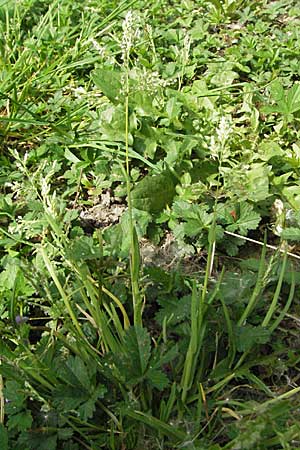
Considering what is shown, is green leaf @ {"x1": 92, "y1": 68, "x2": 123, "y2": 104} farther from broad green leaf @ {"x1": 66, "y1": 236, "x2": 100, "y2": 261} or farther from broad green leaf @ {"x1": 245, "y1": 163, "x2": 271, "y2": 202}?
broad green leaf @ {"x1": 66, "y1": 236, "x2": 100, "y2": 261}

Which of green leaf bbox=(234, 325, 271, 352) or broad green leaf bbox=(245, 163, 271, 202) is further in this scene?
broad green leaf bbox=(245, 163, 271, 202)

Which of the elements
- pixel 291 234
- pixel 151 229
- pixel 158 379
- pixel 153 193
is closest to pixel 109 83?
pixel 153 193

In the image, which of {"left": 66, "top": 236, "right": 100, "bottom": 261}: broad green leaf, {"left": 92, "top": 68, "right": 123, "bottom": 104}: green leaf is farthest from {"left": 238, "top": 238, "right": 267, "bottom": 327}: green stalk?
{"left": 92, "top": 68, "right": 123, "bottom": 104}: green leaf

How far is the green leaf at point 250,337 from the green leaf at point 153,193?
64cm

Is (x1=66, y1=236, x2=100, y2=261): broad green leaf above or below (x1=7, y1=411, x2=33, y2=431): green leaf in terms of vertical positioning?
above

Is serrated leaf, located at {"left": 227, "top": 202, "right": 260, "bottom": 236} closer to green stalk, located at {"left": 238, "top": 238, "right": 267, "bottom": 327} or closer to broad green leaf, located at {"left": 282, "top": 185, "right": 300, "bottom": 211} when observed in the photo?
broad green leaf, located at {"left": 282, "top": 185, "right": 300, "bottom": 211}

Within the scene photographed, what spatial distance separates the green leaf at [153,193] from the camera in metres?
2.12

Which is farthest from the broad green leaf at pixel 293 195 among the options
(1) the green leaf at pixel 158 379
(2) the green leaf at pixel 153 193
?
(1) the green leaf at pixel 158 379

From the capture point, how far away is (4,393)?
5.12 ft

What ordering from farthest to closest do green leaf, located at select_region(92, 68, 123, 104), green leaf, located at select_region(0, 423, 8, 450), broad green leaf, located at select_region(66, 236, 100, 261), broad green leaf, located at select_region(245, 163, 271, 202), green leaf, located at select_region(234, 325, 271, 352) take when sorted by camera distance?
green leaf, located at select_region(92, 68, 123, 104), broad green leaf, located at select_region(245, 163, 271, 202), broad green leaf, located at select_region(66, 236, 100, 261), green leaf, located at select_region(234, 325, 271, 352), green leaf, located at select_region(0, 423, 8, 450)

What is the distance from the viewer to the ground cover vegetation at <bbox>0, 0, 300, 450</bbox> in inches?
60.5

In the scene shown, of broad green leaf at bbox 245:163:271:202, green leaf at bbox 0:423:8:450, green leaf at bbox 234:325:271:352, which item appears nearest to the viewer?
Result: green leaf at bbox 0:423:8:450

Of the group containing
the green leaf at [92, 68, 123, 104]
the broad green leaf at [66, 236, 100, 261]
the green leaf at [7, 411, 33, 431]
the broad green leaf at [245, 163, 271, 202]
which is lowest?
the green leaf at [7, 411, 33, 431]

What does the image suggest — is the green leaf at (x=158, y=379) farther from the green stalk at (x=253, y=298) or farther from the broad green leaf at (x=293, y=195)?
the broad green leaf at (x=293, y=195)
